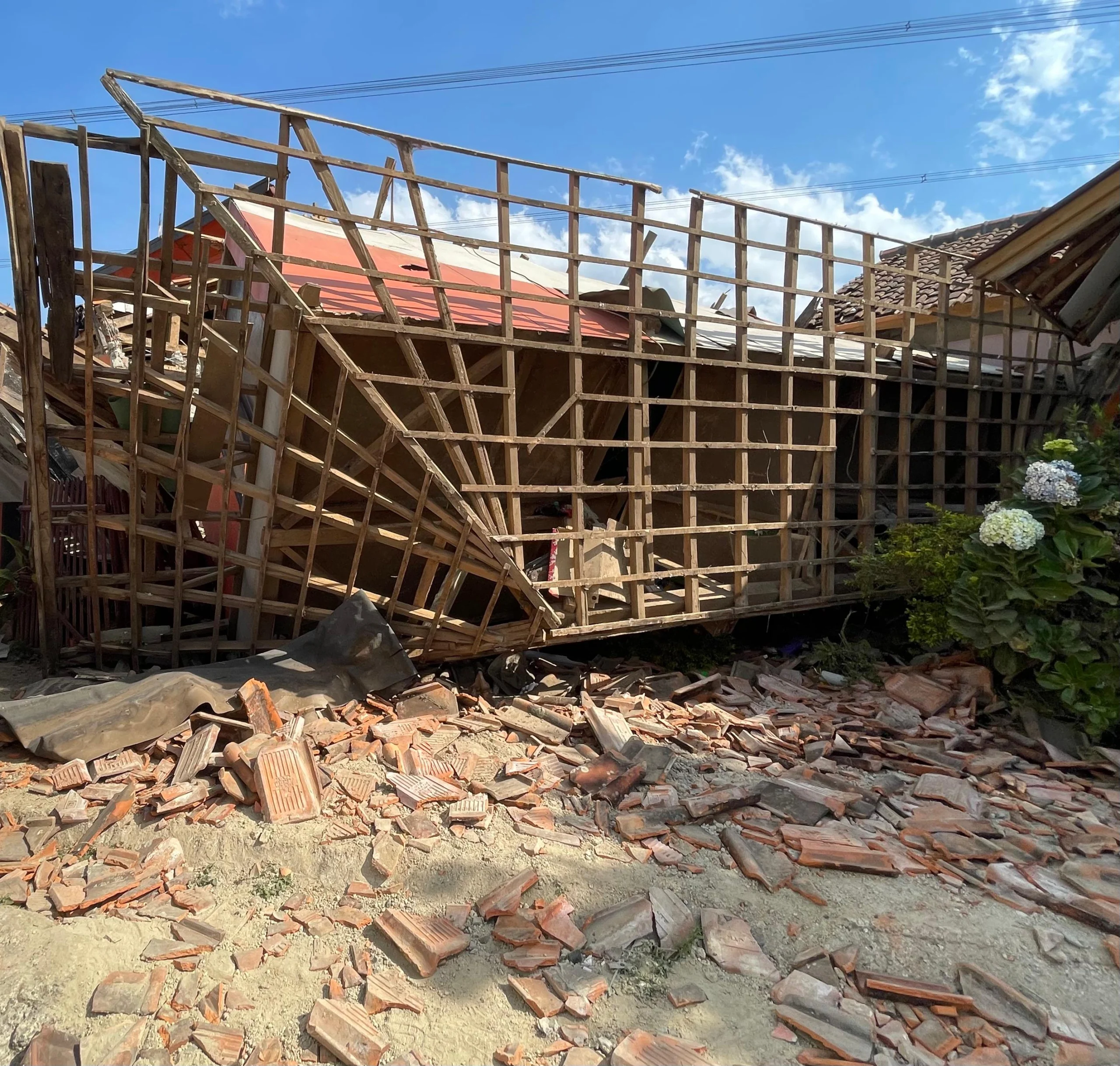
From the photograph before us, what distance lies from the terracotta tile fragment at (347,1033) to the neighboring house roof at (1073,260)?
26.8 ft

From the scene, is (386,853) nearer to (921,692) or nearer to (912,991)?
(912,991)

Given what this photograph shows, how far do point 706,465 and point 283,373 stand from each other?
4124mm

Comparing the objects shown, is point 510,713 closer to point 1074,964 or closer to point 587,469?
point 587,469

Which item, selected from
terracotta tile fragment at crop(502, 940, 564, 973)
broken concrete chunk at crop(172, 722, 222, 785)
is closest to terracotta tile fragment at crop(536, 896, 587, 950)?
terracotta tile fragment at crop(502, 940, 564, 973)

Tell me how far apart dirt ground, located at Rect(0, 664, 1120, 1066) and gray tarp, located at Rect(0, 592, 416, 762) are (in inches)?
15.9

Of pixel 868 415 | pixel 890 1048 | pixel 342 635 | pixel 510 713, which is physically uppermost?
pixel 868 415

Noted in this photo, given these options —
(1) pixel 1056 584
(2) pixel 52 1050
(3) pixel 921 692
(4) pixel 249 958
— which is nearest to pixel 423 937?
(4) pixel 249 958

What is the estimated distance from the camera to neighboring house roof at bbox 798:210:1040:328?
11403 millimetres

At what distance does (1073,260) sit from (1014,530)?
4128 mm

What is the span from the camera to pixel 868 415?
23.5 ft

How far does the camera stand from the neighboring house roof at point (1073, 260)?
6770mm

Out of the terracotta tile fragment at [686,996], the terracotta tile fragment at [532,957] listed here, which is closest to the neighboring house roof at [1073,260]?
the terracotta tile fragment at [686,996]

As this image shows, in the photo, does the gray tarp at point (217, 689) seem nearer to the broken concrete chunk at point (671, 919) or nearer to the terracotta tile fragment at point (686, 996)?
the broken concrete chunk at point (671, 919)

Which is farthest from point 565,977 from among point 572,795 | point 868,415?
point 868,415
